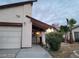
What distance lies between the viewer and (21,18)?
20.2m

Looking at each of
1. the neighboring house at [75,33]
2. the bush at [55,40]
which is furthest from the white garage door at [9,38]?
the neighboring house at [75,33]

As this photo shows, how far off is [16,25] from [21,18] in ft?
3.68

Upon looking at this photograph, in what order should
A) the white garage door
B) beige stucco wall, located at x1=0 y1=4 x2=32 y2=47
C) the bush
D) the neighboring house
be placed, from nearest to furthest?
the bush, the white garage door, beige stucco wall, located at x1=0 y1=4 x2=32 y2=47, the neighboring house

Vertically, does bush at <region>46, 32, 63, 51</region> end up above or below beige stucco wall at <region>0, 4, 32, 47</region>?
below

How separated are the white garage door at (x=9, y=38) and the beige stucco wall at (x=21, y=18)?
81 cm

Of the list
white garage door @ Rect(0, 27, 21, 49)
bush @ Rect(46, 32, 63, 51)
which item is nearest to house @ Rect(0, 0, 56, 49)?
white garage door @ Rect(0, 27, 21, 49)

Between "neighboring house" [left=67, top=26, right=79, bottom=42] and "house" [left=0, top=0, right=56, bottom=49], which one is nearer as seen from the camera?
"house" [left=0, top=0, right=56, bottom=49]

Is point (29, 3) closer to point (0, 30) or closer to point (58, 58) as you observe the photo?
point (0, 30)

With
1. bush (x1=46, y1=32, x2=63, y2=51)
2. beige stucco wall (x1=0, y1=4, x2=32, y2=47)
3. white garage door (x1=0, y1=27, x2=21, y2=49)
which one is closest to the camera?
bush (x1=46, y1=32, x2=63, y2=51)

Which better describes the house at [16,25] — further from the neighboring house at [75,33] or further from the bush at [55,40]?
the neighboring house at [75,33]

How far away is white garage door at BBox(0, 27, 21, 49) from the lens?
64.1 ft

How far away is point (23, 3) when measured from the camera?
20.4 metres

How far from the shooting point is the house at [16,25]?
19594mm

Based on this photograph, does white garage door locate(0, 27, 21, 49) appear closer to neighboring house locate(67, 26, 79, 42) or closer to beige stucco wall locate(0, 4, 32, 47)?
beige stucco wall locate(0, 4, 32, 47)
